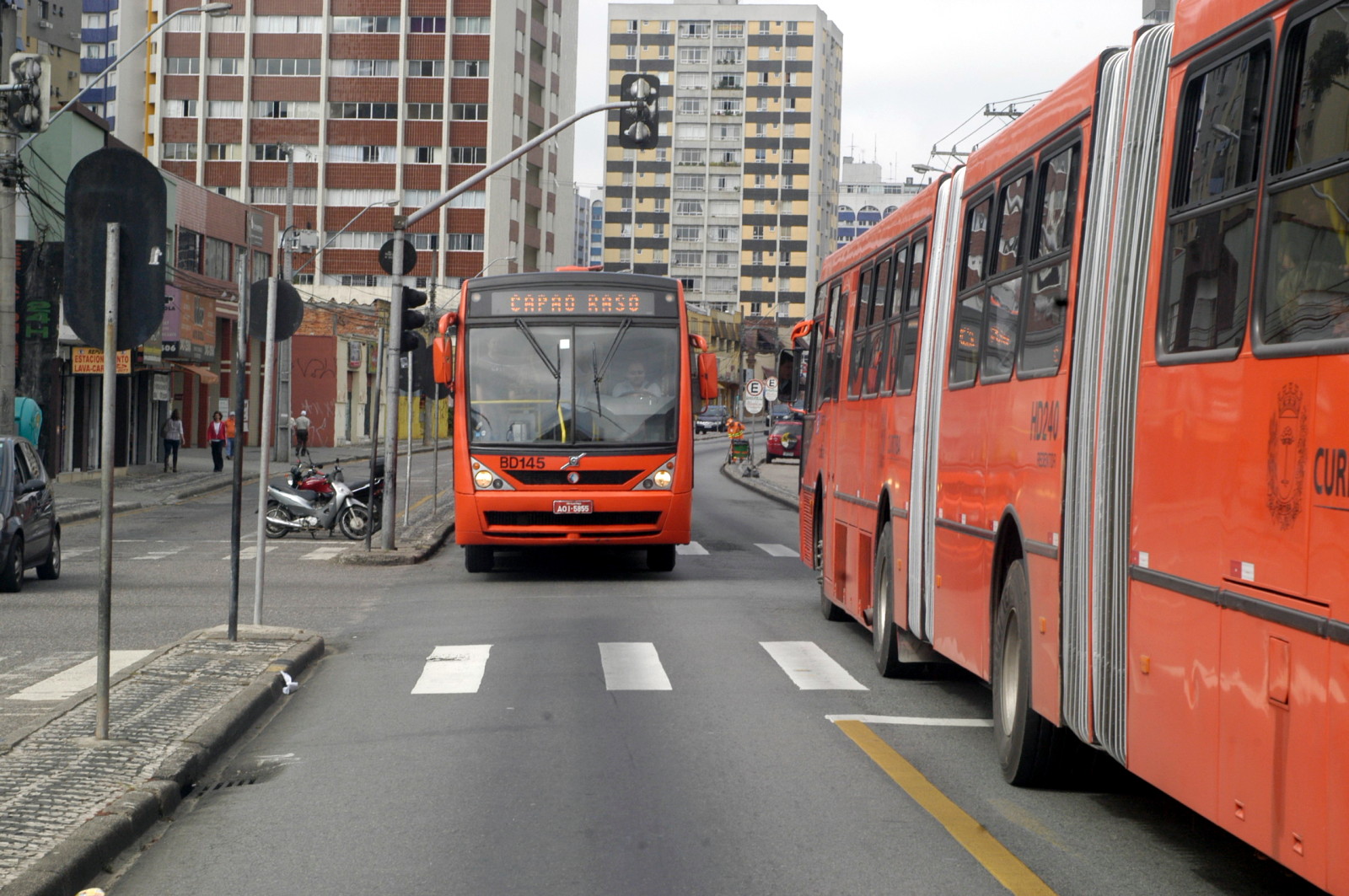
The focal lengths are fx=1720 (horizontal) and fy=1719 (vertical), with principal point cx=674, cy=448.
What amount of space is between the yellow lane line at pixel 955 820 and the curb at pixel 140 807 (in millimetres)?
3172

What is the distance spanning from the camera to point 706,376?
1925cm

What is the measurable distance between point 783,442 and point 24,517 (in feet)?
162

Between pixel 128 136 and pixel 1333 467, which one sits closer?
pixel 1333 467

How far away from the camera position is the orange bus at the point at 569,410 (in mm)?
18516

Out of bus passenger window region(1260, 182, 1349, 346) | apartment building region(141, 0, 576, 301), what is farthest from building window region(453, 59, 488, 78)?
bus passenger window region(1260, 182, 1349, 346)

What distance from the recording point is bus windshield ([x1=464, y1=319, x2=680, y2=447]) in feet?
61.2

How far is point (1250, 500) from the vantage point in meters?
4.90

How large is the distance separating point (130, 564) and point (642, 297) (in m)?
7.44

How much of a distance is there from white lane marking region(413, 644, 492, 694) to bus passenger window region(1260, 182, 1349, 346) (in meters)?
6.78

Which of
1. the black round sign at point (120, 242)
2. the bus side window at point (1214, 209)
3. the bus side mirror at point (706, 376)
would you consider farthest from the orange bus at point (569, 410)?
the bus side window at point (1214, 209)

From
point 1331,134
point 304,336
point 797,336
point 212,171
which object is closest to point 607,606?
point 797,336

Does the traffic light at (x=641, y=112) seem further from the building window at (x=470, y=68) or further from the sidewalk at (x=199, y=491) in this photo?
the building window at (x=470, y=68)

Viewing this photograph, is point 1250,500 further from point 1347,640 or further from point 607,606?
point 607,606

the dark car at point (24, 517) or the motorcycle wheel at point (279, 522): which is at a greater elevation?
the dark car at point (24, 517)
